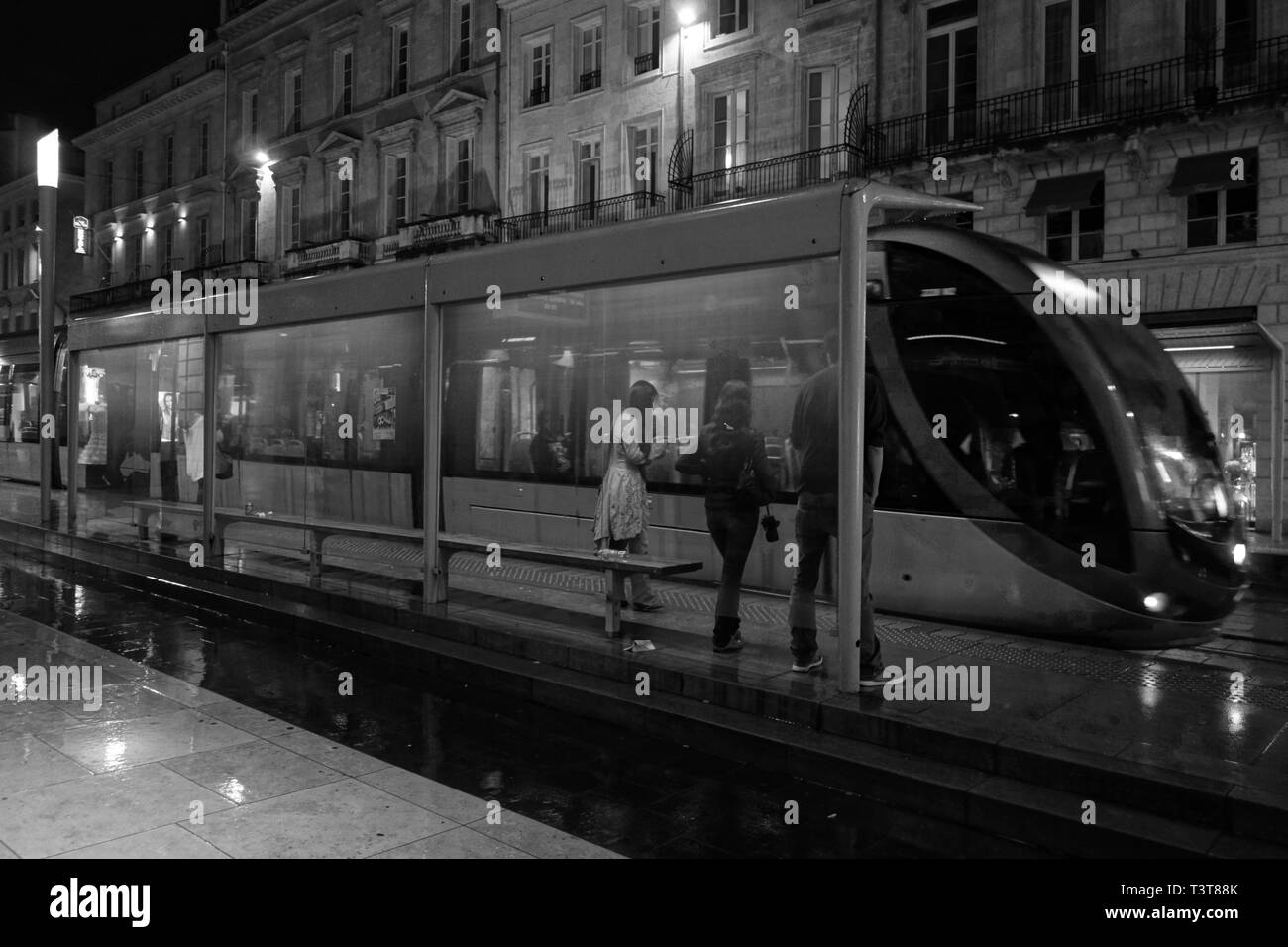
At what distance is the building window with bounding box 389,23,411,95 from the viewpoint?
105 ft

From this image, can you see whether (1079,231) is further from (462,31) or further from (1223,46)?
(462,31)

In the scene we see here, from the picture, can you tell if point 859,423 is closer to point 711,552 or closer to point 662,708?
point 662,708

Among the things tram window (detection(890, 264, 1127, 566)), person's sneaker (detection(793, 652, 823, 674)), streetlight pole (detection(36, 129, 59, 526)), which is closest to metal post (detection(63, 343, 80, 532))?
Answer: streetlight pole (detection(36, 129, 59, 526))

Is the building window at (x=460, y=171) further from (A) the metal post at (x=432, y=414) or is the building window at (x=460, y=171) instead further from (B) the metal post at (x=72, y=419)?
(A) the metal post at (x=432, y=414)

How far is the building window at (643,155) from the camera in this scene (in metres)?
25.3

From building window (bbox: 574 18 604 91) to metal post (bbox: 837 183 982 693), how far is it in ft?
74.4

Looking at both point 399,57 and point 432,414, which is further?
point 399,57

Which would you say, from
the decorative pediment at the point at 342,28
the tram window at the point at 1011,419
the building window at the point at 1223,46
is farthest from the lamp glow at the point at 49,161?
the decorative pediment at the point at 342,28

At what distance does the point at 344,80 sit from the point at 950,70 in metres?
22.3

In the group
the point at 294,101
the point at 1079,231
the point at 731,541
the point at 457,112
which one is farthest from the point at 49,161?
the point at 294,101

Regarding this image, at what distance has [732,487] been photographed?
6.64 m

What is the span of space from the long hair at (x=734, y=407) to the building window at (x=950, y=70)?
15.1 metres

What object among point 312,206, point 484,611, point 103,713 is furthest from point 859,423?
point 312,206
